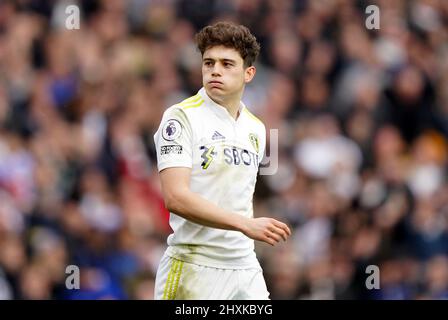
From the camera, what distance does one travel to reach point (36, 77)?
13.5 m

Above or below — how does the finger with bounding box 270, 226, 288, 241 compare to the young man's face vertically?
below

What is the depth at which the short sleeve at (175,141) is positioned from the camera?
22.2 feet

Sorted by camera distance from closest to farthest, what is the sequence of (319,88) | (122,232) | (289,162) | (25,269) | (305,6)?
(25,269)
(122,232)
(289,162)
(319,88)
(305,6)

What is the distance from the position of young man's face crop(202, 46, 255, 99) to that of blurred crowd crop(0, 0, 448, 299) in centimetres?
430

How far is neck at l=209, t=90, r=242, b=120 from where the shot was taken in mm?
7051

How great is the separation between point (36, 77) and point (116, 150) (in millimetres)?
1541

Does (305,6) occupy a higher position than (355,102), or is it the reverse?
(305,6)

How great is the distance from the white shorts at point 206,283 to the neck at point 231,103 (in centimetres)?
87

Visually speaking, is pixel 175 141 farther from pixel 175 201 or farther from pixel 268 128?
pixel 268 128

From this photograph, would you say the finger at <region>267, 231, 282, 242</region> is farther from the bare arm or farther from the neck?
the neck

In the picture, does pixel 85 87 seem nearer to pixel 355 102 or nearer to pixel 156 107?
pixel 156 107

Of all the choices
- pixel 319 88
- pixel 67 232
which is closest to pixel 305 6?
pixel 319 88

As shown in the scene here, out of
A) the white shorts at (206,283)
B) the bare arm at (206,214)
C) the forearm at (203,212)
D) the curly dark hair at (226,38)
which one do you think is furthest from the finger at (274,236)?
the curly dark hair at (226,38)

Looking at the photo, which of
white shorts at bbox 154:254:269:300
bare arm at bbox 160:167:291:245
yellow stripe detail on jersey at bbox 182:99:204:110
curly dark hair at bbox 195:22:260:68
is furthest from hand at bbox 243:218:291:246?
curly dark hair at bbox 195:22:260:68
